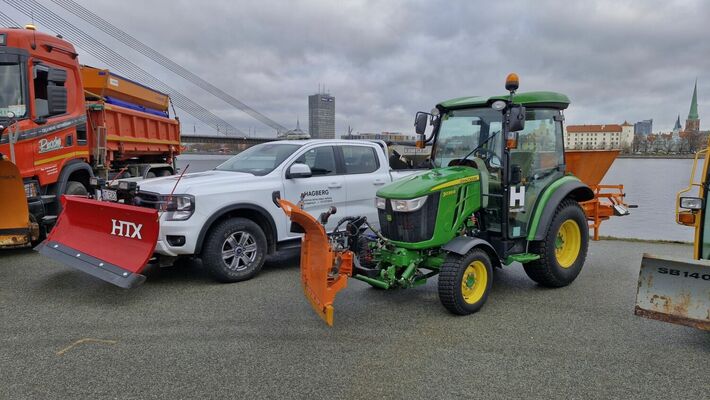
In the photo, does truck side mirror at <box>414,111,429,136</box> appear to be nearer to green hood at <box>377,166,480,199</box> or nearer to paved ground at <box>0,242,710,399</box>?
green hood at <box>377,166,480,199</box>

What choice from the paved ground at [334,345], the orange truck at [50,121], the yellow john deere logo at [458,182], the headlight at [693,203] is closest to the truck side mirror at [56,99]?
the orange truck at [50,121]

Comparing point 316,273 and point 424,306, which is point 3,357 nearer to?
point 316,273

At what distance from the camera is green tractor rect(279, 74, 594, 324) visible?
4.44m

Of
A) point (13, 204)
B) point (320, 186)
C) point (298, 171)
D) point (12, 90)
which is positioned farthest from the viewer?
point (12, 90)

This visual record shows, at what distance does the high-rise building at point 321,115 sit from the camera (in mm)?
18375

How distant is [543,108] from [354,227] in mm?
2583

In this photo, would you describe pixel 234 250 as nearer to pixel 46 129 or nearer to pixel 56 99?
pixel 46 129

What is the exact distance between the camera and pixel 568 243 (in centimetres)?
584

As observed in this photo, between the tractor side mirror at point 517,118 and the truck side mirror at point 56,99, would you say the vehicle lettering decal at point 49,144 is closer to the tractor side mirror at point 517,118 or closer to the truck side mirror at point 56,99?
the truck side mirror at point 56,99

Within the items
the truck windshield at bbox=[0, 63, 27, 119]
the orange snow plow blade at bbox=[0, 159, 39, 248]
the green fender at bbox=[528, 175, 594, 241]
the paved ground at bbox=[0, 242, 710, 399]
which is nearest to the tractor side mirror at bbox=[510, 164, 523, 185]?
the green fender at bbox=[528, 175, 594, 241]

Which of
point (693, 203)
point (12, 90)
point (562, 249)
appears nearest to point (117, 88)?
point (12, 90)

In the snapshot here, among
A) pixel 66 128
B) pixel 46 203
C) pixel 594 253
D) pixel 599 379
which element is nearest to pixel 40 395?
pixel 599 379

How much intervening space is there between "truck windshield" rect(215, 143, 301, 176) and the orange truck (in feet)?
9.27

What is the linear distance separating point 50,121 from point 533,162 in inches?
287
